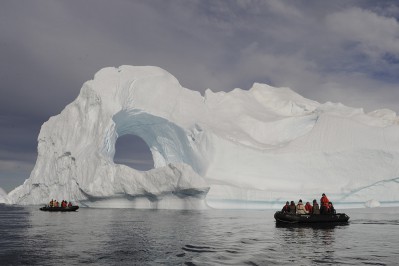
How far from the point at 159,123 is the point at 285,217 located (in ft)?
72.0

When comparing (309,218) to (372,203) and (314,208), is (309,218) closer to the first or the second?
(314,208)

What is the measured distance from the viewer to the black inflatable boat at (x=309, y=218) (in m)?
21.0

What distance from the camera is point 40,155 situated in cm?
4819

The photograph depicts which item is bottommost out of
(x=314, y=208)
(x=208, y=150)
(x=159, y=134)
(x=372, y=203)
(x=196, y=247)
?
(x=196, y=247)

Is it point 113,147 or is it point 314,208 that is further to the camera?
point 113,147

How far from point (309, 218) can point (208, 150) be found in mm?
18543

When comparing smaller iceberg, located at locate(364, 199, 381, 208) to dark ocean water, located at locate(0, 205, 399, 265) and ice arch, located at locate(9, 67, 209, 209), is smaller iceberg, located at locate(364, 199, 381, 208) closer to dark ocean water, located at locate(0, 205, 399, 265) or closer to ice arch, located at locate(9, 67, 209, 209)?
ice arch, located at locate(9, 67, 209, 209)

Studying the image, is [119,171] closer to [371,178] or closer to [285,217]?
[285,217]

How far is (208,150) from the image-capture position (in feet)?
128

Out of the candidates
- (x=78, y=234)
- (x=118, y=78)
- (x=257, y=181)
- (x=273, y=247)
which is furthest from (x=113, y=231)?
(x=118, y=78)

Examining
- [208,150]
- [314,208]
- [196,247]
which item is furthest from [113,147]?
[196,247]

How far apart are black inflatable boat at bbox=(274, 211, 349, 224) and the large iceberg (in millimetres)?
11855

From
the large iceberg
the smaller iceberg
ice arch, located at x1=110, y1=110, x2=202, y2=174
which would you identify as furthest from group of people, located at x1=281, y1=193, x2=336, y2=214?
ice arch, located at x1=110, y1=110, x2=202, y2=174

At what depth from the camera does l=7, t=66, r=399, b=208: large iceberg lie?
35.9m
